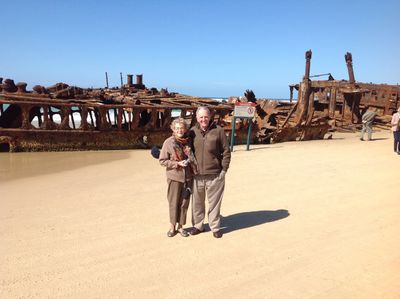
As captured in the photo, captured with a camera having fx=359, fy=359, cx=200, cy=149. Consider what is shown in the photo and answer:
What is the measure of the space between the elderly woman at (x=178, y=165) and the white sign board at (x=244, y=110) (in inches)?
262

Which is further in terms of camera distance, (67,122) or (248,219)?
(67,122)

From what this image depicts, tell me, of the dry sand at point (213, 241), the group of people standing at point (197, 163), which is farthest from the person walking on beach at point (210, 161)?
the dry sand at point (213, 241)

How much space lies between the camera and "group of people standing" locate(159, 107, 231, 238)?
3.58 m

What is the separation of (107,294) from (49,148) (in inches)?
345

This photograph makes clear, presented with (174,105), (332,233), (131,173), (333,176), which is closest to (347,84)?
(174,105)

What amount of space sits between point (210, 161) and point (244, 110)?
6.82 m

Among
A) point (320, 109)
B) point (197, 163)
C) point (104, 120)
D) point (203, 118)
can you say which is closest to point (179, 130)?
point (203, 118)

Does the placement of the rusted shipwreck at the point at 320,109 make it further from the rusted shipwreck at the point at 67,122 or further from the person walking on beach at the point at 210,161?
the person walking on beach at the point at 210,161

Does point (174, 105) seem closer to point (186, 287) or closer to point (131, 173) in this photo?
point (131, 173)

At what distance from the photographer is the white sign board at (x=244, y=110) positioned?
33.3 feet

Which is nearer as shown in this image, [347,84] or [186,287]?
[186,287]

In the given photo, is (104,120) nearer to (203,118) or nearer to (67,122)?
(67,122)

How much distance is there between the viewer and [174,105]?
11.8 meters

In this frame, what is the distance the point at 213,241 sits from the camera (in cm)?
372
